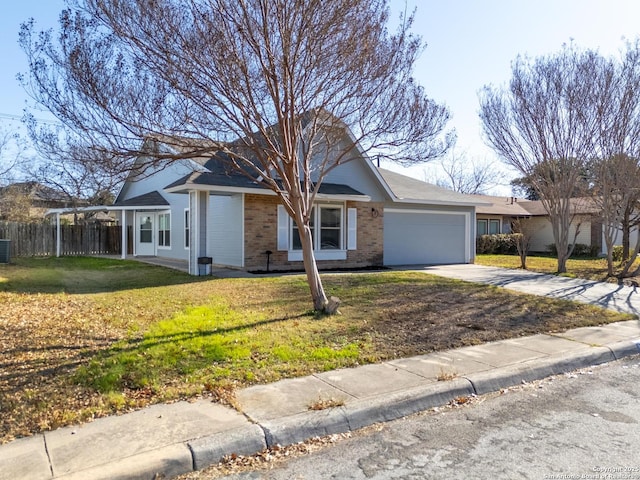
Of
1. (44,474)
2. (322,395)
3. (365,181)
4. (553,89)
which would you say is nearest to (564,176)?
(553,89)

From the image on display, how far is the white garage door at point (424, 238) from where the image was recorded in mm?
18969

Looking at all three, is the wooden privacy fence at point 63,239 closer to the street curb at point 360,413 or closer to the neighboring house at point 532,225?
the street curb at point 360,413

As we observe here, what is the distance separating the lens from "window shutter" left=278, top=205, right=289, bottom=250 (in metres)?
15.5

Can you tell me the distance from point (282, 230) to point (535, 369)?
10753 millimetres

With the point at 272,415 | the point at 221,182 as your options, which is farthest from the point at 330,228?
the point at 272,415

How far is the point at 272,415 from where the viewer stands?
4.09 m

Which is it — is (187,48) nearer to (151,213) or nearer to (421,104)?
(421,104)

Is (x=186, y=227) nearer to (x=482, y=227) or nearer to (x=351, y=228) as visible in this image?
(x=351, y=228)

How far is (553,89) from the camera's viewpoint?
48.7 feet

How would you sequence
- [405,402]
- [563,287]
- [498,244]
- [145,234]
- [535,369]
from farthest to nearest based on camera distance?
[498,244] < [145,234] < [563,287] < [535,369] < [405,402]

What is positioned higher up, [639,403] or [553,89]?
[553,89]

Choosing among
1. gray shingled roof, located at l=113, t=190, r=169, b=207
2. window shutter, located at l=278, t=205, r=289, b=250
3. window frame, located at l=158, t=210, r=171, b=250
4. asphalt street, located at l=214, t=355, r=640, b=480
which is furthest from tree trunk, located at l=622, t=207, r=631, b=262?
gray shingled roof, located at l=113, t=190, r=169, b=207

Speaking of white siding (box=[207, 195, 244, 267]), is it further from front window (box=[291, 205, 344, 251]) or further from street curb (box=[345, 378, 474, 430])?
street curb (box=[345, 378, 474, 430])

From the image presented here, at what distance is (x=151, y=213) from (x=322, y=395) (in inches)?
755
